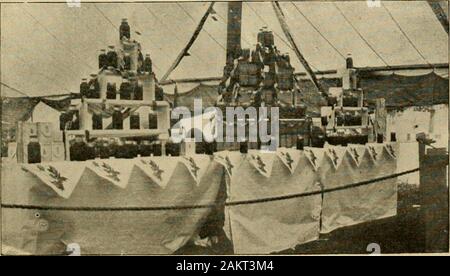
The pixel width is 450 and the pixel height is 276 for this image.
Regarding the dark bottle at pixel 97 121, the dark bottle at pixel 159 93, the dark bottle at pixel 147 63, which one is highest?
the dark bottle at pixel 147 63

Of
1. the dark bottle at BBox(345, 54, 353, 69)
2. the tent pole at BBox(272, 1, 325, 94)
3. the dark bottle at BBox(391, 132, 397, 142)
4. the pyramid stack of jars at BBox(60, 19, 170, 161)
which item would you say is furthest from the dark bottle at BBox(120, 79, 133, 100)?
the dark bottle at BBox(391, 132, 397, 142)

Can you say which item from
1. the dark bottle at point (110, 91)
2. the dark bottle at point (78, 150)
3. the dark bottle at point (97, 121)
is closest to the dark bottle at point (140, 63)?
the dark bottle at point (110, 91)

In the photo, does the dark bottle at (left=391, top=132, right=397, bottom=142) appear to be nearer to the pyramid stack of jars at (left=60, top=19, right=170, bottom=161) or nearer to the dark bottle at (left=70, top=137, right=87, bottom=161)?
the pyramid stack of jars at (left=60, top=19, right=170, bottom=161)

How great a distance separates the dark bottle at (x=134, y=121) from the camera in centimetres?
221

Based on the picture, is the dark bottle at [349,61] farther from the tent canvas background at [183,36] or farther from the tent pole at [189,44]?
the tent pole at [189,44]

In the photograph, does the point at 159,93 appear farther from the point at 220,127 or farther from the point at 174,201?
the point at 174,201

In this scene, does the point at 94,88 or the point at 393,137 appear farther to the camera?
the point at 393,137

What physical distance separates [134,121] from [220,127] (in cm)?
32

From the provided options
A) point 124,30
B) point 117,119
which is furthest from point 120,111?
point 124,30

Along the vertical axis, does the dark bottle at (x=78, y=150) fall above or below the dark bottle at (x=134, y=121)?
below

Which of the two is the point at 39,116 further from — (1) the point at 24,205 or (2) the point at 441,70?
(2) the point at 441,70

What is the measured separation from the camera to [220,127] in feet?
7.27
